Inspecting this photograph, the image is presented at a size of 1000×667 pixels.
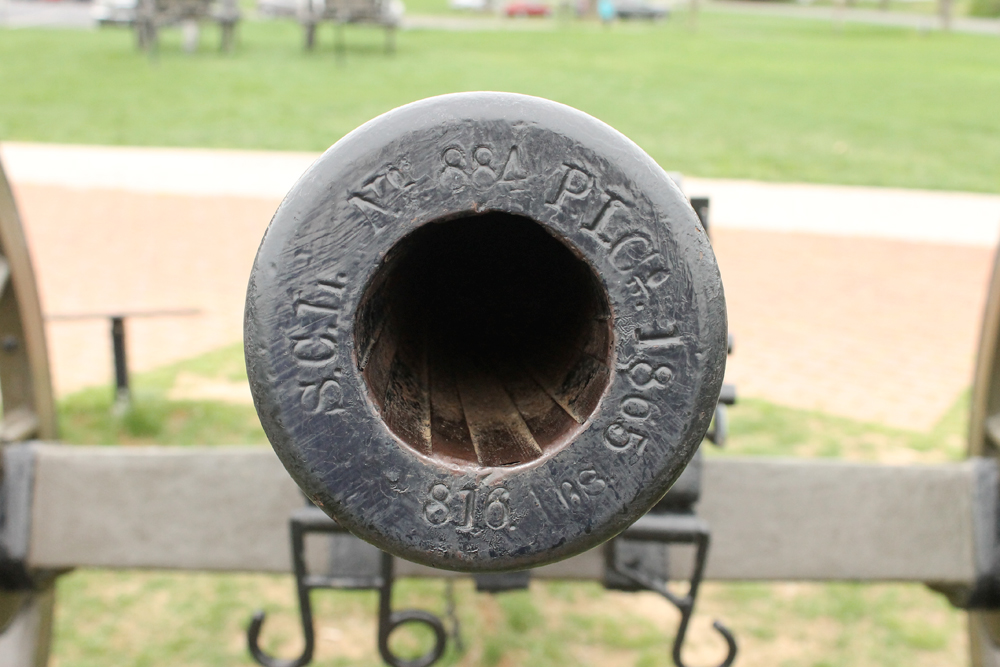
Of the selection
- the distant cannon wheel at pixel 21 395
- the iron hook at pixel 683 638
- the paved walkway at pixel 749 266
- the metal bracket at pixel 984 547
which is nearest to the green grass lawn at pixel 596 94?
the paved walkway at pixel 749 266

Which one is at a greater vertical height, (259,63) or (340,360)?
(340,360)

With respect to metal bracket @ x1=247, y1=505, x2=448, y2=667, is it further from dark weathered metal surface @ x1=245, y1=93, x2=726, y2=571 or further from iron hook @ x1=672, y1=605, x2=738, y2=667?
dark weathered metal surface @ x1=245, y1=93, x2=726, y2=571

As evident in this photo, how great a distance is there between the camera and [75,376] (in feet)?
17.8

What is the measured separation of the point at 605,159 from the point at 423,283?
1.87 feet

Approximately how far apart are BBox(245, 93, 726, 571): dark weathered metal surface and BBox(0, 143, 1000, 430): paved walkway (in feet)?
13.4

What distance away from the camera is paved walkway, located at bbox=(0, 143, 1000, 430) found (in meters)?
5.73

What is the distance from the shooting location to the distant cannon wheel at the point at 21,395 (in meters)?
2.36

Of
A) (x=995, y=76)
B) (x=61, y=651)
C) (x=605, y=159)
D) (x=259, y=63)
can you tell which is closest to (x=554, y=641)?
(x=61, y=651)

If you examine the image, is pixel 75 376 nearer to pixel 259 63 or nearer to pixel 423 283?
pixel 423 283

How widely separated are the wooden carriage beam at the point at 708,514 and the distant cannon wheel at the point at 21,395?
108 mm

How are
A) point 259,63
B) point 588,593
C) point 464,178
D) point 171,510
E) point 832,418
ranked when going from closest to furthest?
point 464,178 → point 171,510 → point 588,593 → point 832,418 → point 259,63

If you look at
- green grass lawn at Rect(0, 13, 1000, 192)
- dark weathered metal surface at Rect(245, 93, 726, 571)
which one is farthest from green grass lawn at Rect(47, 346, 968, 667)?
green grass lawn at Rect(0, 13, 1000, 192)

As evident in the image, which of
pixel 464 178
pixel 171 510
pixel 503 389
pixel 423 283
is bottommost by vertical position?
pixel 171 510

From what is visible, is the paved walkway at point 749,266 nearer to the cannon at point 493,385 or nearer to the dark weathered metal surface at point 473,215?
the cannon at point 493,385
